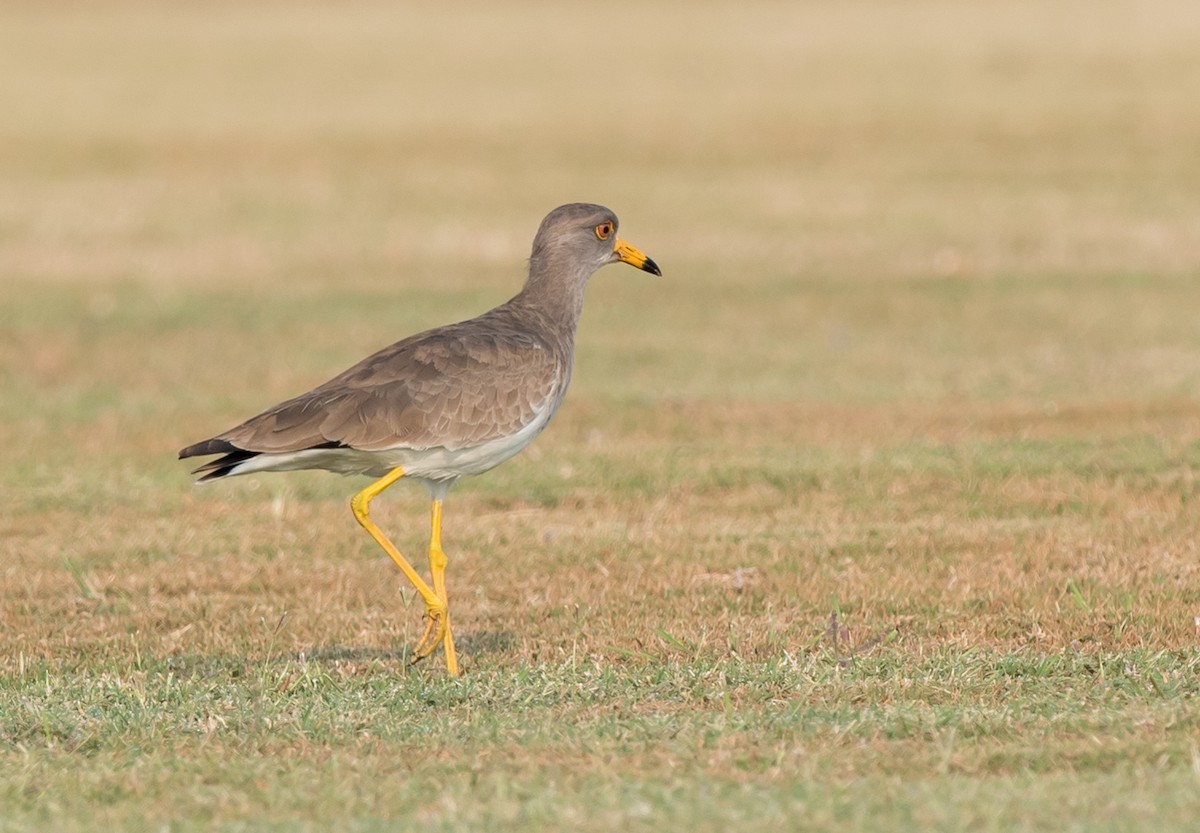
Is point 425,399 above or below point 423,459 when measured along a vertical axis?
above

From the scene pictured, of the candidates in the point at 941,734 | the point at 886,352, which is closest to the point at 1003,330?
the point at 886,352

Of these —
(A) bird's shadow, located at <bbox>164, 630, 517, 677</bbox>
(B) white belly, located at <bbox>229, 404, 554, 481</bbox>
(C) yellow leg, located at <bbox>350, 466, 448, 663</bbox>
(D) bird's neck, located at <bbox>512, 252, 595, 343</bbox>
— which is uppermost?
(D) bird's neck, located at <bbox>512, 252, 595, 343</bbox>

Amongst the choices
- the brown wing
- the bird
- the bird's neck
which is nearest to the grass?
the bird

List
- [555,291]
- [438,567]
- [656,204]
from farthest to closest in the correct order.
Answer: [656,204]
[555,291]
[438,567]

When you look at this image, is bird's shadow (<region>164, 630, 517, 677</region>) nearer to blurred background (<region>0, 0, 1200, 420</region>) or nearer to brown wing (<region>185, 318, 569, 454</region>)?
brown wing (<region>185, 318, 569, 454</region>)

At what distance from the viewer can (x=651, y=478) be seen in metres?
12.6

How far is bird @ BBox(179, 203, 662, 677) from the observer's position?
8.20 m

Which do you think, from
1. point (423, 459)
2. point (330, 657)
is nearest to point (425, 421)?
point (423, 459)

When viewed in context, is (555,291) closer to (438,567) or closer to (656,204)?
(438,567)

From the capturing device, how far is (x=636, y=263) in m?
10.1

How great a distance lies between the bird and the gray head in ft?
1.93

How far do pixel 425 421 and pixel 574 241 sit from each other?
5.85 feet

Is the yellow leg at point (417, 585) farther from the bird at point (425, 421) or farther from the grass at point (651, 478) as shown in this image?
the grass at point (651, 478)

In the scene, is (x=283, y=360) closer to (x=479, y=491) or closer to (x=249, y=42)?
(x=479, y=491)
